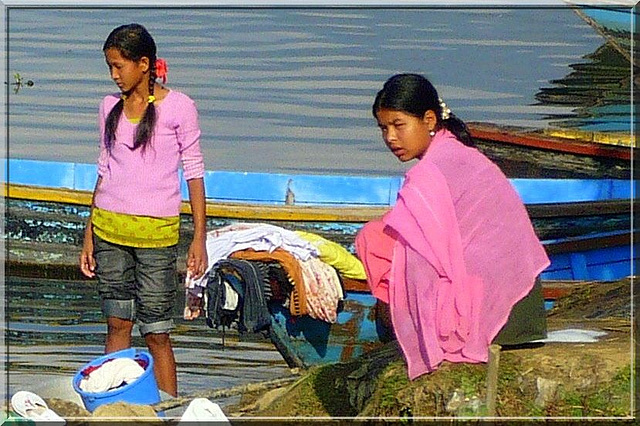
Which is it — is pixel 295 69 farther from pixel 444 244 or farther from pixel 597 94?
pixel 597 94

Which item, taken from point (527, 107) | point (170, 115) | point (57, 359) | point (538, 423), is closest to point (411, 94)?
point (527, 107)

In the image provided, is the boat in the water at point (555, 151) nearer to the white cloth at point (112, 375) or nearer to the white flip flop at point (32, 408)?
the white cloth at point (112, 375)

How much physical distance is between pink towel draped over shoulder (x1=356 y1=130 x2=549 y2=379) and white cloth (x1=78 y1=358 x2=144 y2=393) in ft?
3.61

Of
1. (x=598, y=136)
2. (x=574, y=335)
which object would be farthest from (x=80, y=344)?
(x=598, y=136)

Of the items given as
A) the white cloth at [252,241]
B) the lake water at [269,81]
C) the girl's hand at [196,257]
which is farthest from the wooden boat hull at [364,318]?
the girl's hand at [196,257]

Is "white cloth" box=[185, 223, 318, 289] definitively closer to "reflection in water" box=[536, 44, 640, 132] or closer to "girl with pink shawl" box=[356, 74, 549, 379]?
"girl with pink shawl" box=[356, 74, 549, 379]

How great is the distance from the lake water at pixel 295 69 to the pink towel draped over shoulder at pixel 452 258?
0.35 metres

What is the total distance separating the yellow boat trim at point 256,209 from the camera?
6.46 meters

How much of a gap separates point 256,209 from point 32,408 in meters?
1.29

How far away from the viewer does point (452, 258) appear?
6.00 metres

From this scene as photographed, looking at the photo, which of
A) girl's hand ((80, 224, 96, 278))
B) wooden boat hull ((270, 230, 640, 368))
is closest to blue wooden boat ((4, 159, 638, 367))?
wooden boat hull ((270, 230, 640, 368))

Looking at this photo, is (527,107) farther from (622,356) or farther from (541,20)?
(622,356)

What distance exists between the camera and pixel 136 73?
6.25 m

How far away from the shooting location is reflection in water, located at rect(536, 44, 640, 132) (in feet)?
20.8
